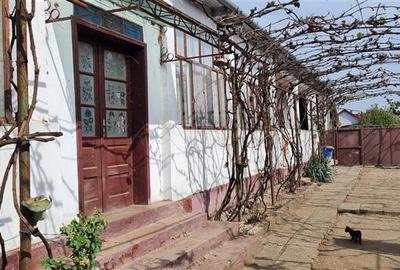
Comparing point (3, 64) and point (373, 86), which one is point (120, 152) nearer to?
A: point (3, 64)

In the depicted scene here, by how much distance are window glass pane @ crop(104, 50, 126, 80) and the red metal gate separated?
19.0 m

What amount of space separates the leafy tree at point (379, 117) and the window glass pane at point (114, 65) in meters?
36.7

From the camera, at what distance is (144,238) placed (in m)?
5.25

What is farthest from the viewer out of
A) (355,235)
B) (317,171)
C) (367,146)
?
(367,146)

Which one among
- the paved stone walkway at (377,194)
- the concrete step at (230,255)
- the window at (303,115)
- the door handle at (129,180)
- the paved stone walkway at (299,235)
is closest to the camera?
the concrete step at (230,255)

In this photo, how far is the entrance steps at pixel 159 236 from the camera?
480 cm

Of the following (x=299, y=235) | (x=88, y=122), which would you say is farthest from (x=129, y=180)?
(x=299, y=235)

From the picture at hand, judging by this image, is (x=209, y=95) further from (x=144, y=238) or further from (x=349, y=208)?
(x=144, y=238)

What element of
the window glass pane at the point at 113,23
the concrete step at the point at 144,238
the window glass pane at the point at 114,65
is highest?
the window glass pane at the point at 113,23

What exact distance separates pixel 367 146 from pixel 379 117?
20.1 metres

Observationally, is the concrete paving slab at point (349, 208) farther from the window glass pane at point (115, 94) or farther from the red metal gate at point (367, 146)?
the red metal gate at point (367, 146)

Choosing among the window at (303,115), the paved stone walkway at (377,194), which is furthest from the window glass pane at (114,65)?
the window at (303,115)

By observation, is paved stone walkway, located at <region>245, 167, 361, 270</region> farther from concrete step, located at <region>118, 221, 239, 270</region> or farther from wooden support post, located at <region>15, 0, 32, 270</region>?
wooden support post, located at <region>15, 0, 32, 270</region>

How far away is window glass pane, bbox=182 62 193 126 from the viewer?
7.96 meters
